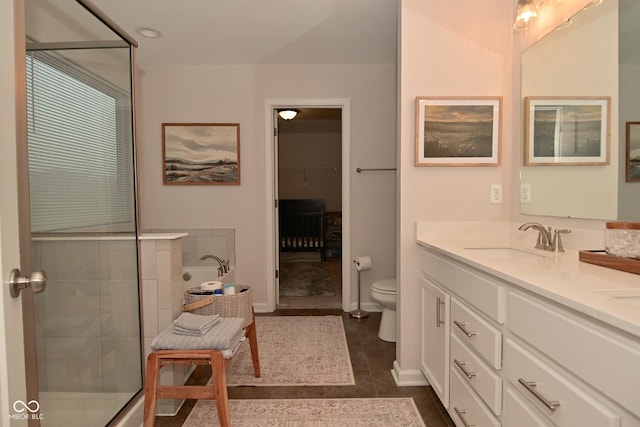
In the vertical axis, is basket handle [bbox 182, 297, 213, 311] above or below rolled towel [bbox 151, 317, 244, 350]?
above

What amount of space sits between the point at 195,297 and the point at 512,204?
6.26ft

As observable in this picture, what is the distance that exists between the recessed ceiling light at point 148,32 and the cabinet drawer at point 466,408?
3.08m

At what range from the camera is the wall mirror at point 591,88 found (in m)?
1.30

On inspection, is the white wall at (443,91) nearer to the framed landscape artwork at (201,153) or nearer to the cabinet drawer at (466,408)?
the cabinet drawer at (466,408)

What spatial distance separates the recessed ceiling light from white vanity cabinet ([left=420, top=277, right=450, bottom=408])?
106 inches

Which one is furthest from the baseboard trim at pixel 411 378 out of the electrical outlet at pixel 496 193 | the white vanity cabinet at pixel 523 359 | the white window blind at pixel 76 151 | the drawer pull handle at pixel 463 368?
the white window blind at pixel 76 151

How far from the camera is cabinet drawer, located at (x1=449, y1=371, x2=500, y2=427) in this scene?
1286 mm

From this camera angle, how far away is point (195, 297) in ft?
6.46

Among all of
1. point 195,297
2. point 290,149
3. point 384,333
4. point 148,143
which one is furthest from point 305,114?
point 195,297

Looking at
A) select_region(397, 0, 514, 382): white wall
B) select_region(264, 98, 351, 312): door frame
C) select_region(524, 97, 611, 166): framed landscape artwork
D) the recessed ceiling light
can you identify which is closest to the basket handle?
select_region(397, 0, 514, 382): white wall

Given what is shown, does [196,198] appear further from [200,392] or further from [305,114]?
[305,114]

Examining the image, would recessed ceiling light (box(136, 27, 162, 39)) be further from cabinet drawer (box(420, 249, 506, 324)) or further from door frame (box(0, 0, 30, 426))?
cabinet drawer (box(420, 249, 506, 324))

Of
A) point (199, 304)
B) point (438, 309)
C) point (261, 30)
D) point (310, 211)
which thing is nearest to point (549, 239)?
point (438, 309)

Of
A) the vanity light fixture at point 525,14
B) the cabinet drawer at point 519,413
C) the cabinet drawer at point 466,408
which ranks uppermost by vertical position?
the vanity light fixture at point 525,14
